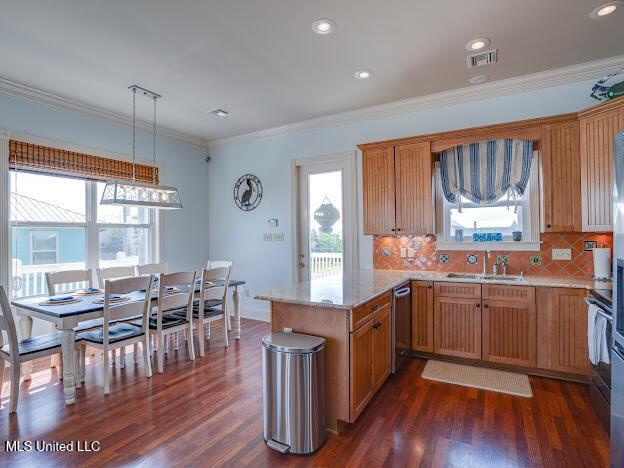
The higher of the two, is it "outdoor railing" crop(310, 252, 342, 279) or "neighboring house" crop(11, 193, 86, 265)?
"neighboring house" crop(11, 193, 86, 265)

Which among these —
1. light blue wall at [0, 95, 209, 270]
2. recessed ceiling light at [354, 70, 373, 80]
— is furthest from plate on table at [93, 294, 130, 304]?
recessed ceiling light at [354, 70, 373, 80]

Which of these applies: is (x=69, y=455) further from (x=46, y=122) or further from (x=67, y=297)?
(x=46, y=122)

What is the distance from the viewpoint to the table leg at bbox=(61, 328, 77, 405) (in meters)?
2.64

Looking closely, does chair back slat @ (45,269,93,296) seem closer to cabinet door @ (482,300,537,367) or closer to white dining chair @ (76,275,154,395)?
white dining chair @ (76,275,154,395)

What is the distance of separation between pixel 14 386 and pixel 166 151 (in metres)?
3.54

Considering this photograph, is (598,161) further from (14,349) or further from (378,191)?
(14,349)

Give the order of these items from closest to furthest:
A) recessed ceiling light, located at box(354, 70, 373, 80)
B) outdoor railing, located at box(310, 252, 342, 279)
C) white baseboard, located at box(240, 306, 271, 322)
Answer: recessed ceiling light, located at box(354, 70, 373, 80) < outdoor railing, located at box(310, 252, 342, 279) < white baseboard, located at box(240, 306, 271, 322)

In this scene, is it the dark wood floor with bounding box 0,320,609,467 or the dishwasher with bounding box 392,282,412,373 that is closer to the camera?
the dark wood floor with bounding box 0,320,609,467

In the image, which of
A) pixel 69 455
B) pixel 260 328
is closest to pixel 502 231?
pixel 260 328

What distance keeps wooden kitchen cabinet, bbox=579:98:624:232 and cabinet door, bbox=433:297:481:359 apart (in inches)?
47.0

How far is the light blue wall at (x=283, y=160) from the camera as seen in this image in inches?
138

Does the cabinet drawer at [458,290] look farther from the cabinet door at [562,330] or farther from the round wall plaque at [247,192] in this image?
the round wall plaque at [247,192]

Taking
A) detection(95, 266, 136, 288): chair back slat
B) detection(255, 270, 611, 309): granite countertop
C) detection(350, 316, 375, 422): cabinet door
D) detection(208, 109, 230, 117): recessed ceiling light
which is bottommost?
detection(350, 316, 375, 422): cabinet door

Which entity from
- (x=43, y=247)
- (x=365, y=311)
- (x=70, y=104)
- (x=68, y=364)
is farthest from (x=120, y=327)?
(x=70, y=104)
